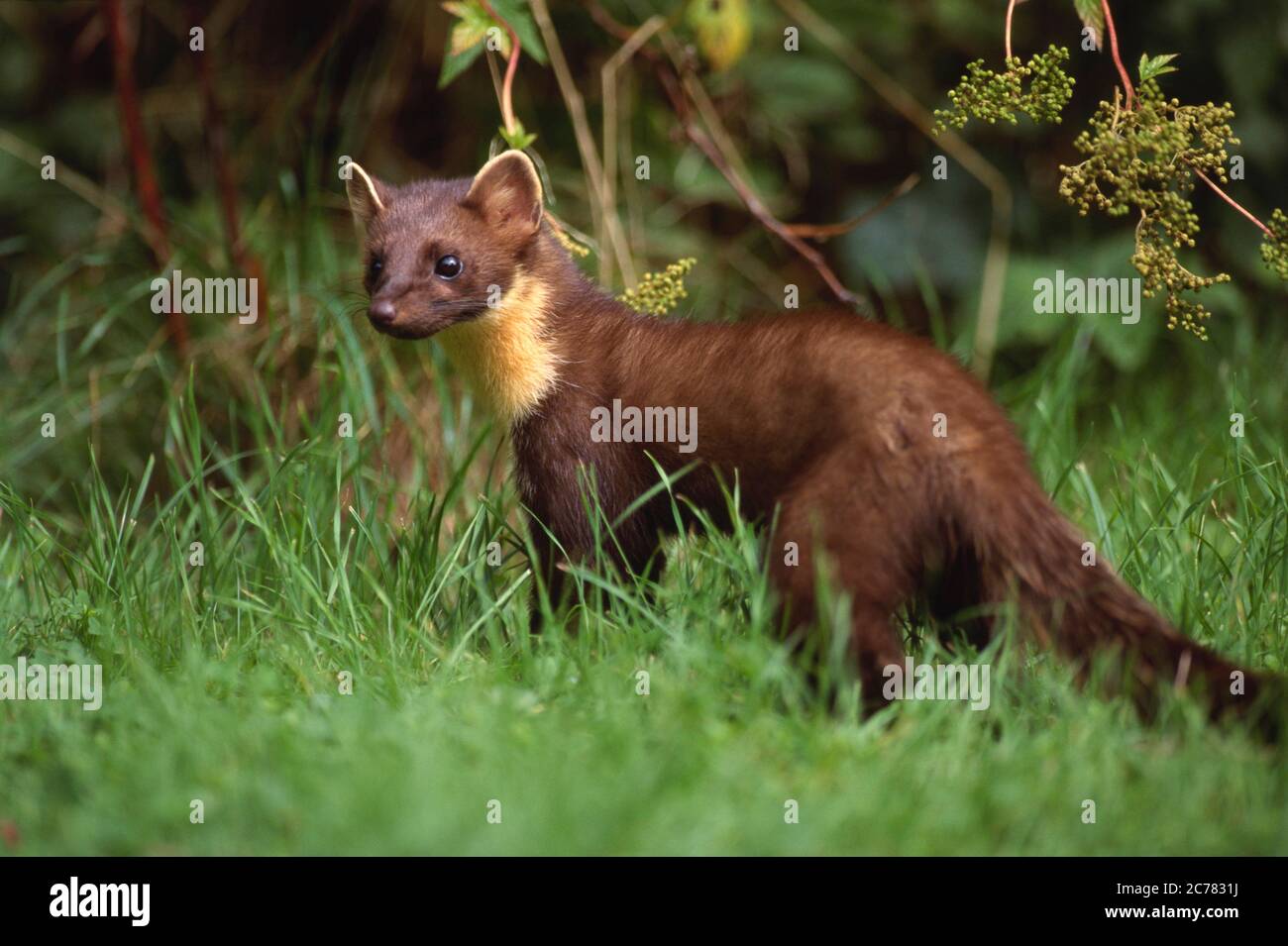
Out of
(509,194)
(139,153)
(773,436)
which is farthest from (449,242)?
(139,153)

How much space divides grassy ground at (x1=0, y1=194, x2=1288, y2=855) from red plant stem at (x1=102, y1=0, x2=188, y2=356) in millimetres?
301

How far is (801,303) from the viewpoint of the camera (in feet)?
28.8

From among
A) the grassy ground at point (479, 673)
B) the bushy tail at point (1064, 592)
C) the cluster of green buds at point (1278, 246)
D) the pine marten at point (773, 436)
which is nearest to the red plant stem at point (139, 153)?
the grassy ground at point (479, 673)

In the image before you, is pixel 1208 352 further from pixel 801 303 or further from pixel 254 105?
pixel 254 105

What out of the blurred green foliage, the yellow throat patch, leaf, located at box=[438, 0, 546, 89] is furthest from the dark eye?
the blurred green foliage

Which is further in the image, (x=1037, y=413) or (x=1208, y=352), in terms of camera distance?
(x=1208, y=352)

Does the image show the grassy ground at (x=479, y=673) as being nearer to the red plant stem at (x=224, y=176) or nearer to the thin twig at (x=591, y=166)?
the red plant stem at (x=224, y=176)

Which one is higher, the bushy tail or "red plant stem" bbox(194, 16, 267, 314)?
"red plant stem" bbox(194, 16, 267, 314)

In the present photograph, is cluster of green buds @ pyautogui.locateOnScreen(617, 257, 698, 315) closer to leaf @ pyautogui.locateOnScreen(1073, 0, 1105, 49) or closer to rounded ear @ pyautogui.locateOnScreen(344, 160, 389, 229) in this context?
rounded ear @ pyautogui.locateOnScreen(344, 160, 389, 229)

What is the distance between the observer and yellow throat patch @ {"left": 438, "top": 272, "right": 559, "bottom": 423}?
5000mm

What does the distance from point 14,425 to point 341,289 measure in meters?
1.61

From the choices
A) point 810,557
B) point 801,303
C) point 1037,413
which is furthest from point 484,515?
point 801,303

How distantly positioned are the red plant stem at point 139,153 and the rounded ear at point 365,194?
6.85ft

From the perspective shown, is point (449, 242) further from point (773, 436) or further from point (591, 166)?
point (591, 166)
